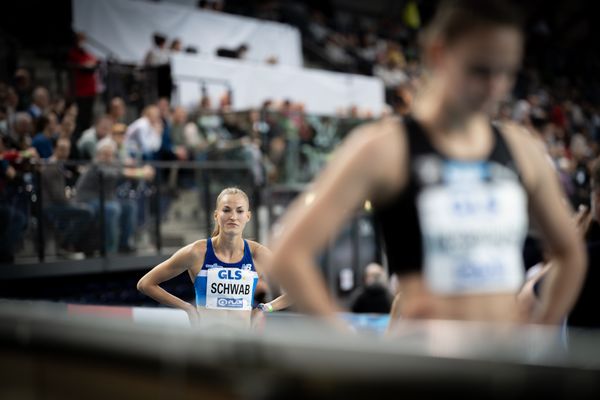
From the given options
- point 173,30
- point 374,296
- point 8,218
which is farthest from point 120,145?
point 173,30

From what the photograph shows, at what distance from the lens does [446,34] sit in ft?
5.55

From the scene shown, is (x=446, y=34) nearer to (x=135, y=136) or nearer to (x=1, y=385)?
(x=1, y=385)

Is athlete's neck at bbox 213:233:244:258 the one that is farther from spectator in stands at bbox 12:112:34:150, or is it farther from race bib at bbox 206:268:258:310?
spectator in stands at bbox 12:112:34:150

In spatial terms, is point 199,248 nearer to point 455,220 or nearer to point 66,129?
point 455,220

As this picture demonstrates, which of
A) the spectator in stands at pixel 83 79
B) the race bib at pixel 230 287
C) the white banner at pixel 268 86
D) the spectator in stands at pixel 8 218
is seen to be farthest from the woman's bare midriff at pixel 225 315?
the white banner at pixel 268 86

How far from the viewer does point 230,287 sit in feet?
12.4

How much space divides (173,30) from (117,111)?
5735mm

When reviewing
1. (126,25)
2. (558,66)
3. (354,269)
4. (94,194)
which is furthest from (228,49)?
(558,66)

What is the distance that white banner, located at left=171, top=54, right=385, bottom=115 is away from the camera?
12.7 metres

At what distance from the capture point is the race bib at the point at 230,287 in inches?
148

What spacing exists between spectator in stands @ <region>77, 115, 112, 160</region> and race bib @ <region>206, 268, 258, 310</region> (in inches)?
216

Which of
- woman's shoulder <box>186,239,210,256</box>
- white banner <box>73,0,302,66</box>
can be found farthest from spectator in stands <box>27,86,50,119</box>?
woman's shoulder <box>186,239,210,256</box>

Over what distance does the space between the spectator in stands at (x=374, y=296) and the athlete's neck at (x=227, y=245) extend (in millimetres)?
4843

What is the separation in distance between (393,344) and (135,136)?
874cm
